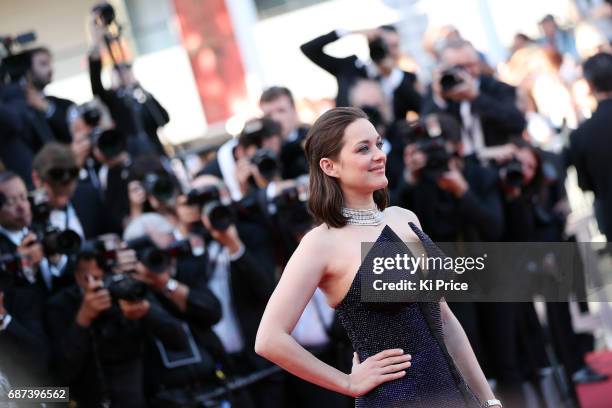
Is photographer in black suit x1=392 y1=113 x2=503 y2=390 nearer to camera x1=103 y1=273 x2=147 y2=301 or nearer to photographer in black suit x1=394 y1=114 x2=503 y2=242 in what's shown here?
photographer in black suit x1=394 y1=114 x2=503 y2=242

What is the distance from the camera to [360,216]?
2.99m

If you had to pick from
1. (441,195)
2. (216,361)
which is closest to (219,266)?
(216,361)

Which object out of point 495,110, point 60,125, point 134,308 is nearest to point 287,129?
point 495,110

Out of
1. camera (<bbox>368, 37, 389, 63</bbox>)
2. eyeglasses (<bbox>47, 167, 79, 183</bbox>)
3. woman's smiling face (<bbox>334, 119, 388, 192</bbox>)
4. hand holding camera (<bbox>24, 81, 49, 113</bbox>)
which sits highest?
hand holding camera (<bbox>24, 81, 49, 113</bbox>)

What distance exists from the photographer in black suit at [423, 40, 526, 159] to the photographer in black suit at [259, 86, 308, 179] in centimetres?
73

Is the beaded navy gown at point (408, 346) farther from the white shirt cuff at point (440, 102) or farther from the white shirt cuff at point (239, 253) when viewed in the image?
the white shirt cuff at point (440, 102)

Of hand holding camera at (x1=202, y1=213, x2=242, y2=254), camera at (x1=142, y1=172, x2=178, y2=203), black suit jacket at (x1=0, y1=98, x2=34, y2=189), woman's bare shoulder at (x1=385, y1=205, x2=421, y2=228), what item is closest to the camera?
woman's bare shoulder at (x1=385, y1=205, x2=421, y2=228)

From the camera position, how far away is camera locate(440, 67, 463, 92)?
589 centimetres

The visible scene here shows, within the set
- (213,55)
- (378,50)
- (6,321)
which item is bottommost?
(6,321)

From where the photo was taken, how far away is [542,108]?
899 cm

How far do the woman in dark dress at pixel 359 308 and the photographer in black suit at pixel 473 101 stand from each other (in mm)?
3010

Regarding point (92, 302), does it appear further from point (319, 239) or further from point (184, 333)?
point (319, 239)

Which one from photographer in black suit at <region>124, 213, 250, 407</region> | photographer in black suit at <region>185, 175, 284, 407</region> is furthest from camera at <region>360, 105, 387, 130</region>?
photographer in black suit at <region>124, 213, 250, 407</region>

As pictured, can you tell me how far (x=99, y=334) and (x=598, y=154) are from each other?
9.83ft
